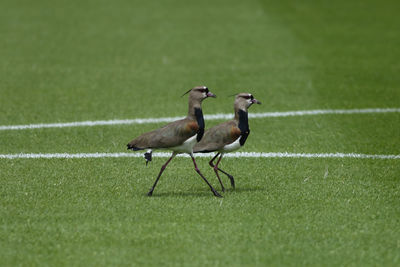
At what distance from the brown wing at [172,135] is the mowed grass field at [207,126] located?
0.46 metres

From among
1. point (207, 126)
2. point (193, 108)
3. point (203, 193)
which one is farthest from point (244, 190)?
point (207, 126)

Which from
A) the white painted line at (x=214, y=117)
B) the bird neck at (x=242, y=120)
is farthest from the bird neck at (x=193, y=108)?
the white painted line at (x=214, y=117)

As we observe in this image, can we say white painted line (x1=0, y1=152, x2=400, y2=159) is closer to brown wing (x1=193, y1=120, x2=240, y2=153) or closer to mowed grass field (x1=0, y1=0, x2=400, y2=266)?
mowed grass field (x1=0, y1=0, x2=400, y2=266)

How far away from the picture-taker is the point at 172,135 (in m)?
6.39

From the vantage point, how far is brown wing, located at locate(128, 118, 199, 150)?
6.39m

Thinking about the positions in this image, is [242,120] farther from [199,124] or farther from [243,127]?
[199,124]

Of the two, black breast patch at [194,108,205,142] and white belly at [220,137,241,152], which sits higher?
black breast patch at [194,108,205,142]

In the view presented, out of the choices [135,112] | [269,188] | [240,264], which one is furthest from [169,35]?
[240,264]

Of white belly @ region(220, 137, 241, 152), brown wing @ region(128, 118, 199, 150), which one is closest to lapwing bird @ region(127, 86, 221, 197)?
brown wing @ region(128, 118, 199, 150)

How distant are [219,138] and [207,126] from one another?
268 cm

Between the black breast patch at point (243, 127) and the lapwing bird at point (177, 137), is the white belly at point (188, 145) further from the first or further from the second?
the black breast patch at point (243, 127)

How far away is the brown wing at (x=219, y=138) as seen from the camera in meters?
6.58

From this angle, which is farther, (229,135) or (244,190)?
(244,190)

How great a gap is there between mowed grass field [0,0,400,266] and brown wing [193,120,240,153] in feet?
1.37
